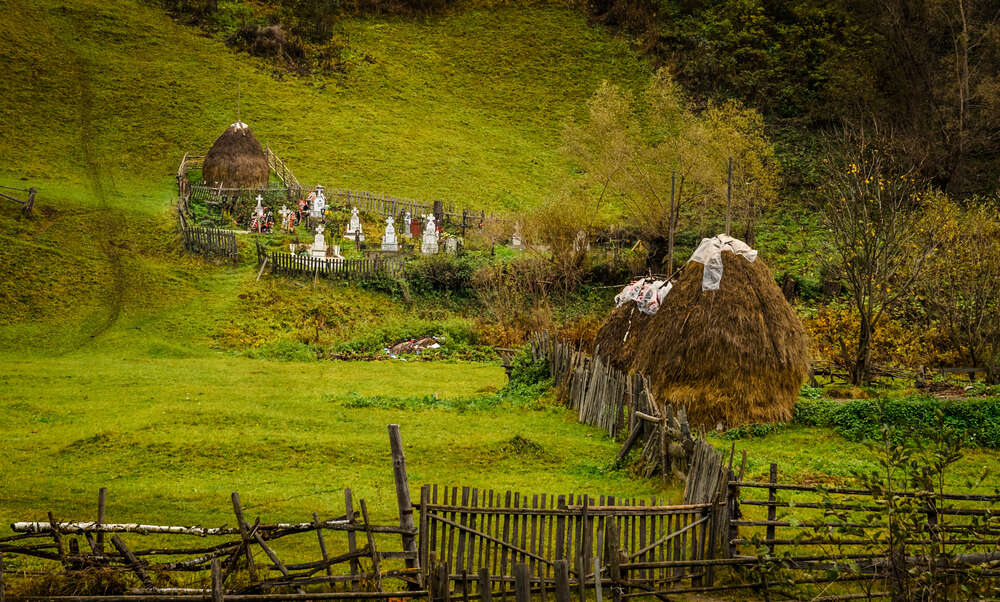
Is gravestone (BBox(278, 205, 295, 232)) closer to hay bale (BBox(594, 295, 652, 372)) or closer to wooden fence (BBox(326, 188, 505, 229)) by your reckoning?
wooden fence (BBox(326, 188, 505, 229))

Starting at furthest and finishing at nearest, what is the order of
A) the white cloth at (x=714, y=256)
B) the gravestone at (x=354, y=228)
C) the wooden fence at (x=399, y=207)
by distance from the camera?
1. the wooden fence at (x=399, y=207)
2. the gravestone at (x=354, y=228)
3. the white cloth at (x=714, y=256)

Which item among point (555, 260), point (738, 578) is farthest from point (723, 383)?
point (555, 260)

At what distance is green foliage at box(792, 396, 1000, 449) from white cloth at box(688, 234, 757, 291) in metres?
3.18

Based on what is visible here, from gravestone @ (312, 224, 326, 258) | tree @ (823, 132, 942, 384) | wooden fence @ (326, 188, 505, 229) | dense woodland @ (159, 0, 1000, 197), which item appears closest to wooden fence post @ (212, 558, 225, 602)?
tree @ (823, 132, 942, 384)

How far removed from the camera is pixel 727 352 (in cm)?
1792

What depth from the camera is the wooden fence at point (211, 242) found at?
32.7m

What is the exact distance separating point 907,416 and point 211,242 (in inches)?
953

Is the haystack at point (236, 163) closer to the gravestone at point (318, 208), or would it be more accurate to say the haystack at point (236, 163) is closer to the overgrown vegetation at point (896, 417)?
the gravestone at point (318, 208)

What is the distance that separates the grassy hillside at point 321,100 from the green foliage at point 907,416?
29494 millimetres

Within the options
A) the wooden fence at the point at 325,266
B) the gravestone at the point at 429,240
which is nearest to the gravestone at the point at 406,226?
the gravestone at the point at 429,240

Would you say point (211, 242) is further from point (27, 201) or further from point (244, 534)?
point (244, 534)

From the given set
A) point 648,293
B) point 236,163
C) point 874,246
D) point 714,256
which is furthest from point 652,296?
point 236,163

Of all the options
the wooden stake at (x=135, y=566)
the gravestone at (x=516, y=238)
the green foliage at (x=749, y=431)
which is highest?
the gravestone at (x=516, y=238)

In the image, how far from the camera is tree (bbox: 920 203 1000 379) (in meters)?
21.5
